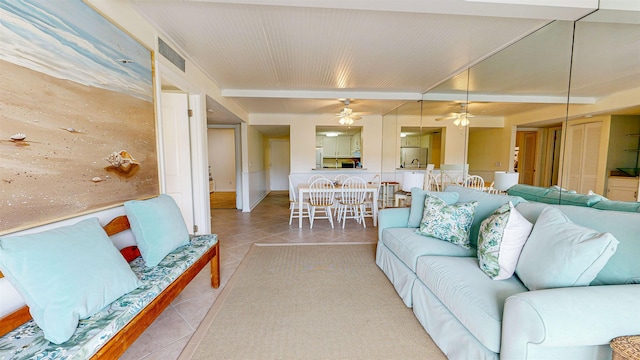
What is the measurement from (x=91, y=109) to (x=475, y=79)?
159 inches

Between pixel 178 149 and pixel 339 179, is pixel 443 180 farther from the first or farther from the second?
pixel 178 149

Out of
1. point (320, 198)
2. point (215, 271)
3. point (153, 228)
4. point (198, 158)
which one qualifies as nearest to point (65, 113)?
point (153, 228)

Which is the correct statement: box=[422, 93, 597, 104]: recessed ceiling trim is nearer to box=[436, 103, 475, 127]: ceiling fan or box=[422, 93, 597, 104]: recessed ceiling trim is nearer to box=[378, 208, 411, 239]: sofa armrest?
box=[436, 103, 475, 127]: ceiling fan

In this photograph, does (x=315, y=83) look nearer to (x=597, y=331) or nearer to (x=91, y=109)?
(x=91, y=109)

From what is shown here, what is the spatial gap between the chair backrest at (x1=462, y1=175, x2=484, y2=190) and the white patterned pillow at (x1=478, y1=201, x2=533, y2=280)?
1866 millimetres

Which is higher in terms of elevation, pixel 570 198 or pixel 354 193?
pixel 570 198

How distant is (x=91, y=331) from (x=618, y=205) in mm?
3031

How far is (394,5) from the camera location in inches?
66.5

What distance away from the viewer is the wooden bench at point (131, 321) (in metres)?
1.00

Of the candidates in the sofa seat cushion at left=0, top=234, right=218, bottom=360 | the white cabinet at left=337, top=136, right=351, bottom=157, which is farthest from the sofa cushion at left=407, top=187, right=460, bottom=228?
the white cabinet at left=337, top=136, right=351, bottom=157

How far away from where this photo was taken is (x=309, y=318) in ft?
5.86

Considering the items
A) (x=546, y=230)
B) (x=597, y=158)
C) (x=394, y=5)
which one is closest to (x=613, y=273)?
(x=546, y=230)

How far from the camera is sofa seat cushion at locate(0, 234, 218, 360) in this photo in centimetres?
88

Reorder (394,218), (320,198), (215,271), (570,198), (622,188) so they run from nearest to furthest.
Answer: (622,188) → (570,198) → (215,271) → (394,218) → (320,198)
